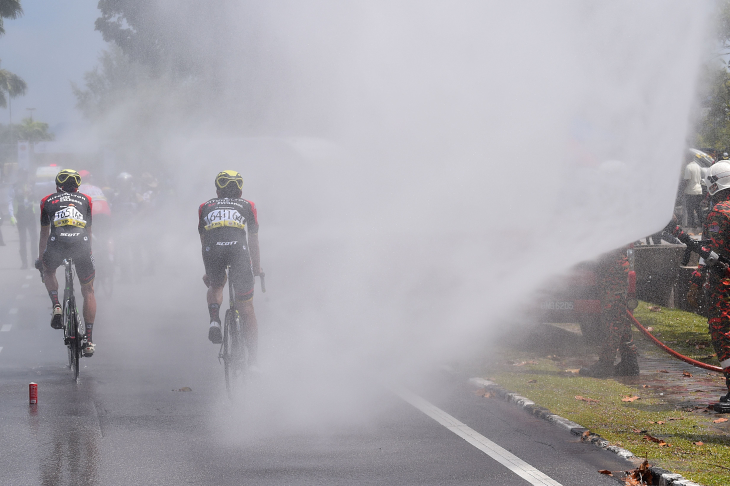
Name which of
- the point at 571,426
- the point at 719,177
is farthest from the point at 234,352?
the point at 719,177

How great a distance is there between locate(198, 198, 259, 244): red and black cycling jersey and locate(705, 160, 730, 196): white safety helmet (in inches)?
153

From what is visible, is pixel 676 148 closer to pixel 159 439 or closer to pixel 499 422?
pixel 499 422

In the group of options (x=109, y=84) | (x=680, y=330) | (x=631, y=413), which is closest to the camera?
(x=631, y=413)

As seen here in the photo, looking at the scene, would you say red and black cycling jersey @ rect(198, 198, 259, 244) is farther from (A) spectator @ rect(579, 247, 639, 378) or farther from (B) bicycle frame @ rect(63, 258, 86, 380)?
(A) spectator @ rect(579, 247, 639, 378)

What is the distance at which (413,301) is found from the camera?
985 centimetres

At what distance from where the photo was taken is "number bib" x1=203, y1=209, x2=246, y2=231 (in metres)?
7.31

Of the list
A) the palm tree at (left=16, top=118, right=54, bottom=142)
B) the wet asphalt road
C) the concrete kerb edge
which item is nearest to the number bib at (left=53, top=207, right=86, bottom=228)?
the wet asphalt road

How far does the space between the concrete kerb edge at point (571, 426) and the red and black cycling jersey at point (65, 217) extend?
4.07 metres

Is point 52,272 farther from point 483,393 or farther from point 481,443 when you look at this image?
point 481,443

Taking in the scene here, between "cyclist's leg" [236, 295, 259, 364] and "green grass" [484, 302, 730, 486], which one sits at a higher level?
"cyclist's leg" [236, 295, 259, 364]

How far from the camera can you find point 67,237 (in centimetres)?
823

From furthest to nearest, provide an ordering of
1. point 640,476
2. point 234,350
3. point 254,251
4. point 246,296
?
point 254,251, point 246,296, point 234,350, point 640,476

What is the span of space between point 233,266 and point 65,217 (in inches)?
80.0

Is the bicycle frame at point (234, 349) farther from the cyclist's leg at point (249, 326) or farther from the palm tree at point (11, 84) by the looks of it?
the palm tree at point (11, 84)
